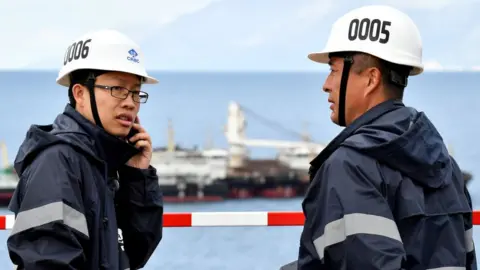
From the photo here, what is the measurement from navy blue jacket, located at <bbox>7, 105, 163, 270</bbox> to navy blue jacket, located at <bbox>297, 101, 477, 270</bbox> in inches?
26.3

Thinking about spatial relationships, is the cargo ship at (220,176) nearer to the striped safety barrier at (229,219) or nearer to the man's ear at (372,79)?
the striped safety barrier at (229,219)

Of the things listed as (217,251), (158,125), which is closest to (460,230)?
(217,251)

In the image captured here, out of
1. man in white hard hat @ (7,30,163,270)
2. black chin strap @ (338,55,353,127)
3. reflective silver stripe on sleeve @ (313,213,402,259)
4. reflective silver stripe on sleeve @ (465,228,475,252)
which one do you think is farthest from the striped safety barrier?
reflective silver stripe on sleeve @ (313,213,402,259)

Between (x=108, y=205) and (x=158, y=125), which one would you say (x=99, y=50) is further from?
(x=158, y=125)

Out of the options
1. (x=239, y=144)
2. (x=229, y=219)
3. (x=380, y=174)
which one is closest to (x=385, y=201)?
(x=380, y=174)

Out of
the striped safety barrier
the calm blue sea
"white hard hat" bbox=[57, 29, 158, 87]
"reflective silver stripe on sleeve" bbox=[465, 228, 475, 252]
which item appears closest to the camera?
"reflective silver stripe on sleeve" bbox=[465, 228, 475, 252]

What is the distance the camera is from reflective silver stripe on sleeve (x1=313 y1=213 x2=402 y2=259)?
3.00 m

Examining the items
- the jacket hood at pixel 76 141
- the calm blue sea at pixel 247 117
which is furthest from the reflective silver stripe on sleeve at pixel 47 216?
the calm blue sea at pixel 247 117

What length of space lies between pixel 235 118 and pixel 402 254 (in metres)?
63.7

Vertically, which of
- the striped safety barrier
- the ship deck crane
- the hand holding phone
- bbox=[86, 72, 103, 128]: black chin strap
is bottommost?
the ship deck crane

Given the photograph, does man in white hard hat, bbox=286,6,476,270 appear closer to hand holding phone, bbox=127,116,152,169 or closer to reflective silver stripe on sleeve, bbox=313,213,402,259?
reflective silver stripe on sleeve, bbox=313,213,402,259

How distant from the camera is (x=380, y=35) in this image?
3.28 m

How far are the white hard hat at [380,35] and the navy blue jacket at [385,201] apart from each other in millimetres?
165

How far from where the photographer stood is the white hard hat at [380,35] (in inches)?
129
